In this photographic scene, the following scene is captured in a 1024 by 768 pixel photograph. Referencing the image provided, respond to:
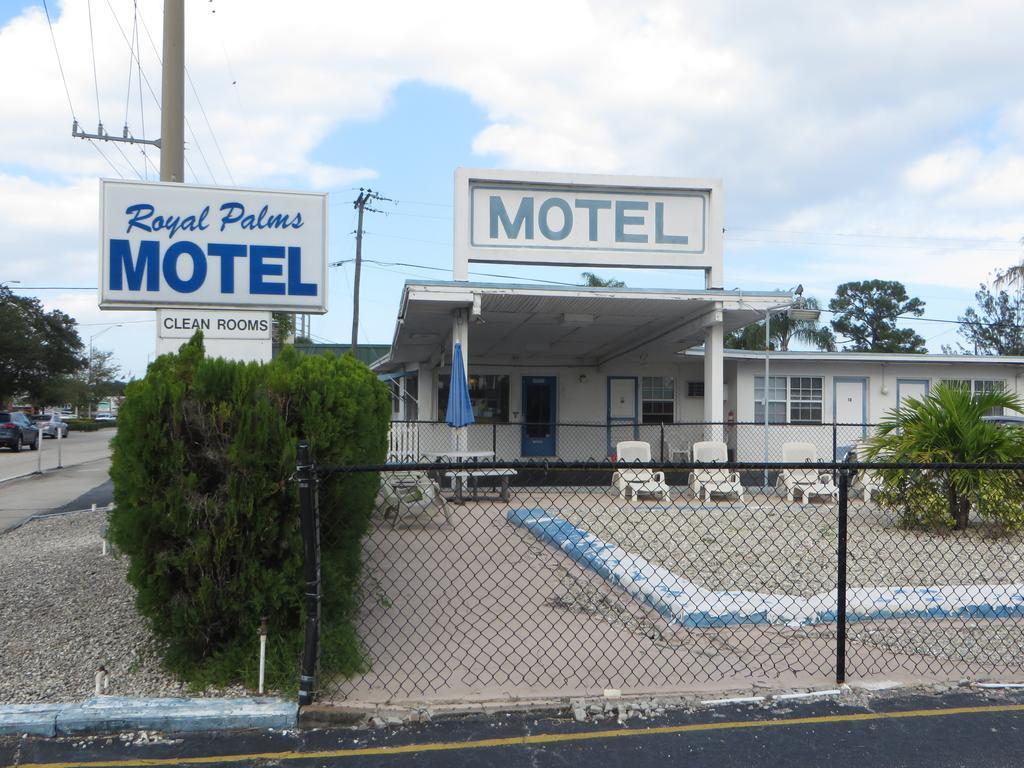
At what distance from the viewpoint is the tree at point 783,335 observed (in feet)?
116

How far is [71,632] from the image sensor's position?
536cm

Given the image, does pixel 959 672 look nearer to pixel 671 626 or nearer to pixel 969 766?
pixel 969 766

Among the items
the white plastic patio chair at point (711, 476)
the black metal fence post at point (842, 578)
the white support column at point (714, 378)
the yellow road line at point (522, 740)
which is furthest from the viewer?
the white support column at point (714, 378)

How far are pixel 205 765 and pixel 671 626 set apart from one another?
3.35 m

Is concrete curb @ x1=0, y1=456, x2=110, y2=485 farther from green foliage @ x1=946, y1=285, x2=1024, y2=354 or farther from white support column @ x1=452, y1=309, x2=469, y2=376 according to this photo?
green foliage @ x1=946, y1=285, x2=1024, y2=354

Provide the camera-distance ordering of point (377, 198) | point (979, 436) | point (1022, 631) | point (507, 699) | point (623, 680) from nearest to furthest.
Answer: point (507, 699), point (623, 680), point (1022, 631), point (979, 436), point (377, 198)

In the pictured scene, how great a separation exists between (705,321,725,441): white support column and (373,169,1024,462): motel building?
30 mm

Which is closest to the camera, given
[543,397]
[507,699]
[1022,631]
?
[507,699]

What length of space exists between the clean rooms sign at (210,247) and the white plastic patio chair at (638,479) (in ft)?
17.9

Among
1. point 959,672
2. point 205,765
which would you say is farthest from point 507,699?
point 959,672

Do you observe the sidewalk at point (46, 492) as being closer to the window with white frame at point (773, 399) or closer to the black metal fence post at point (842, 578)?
the black metal fence post at point (842, 578)

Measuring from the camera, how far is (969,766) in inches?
146

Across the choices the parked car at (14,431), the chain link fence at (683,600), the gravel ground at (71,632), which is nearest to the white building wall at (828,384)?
the chain link fence at (683,600)

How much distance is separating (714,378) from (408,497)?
6.40m
